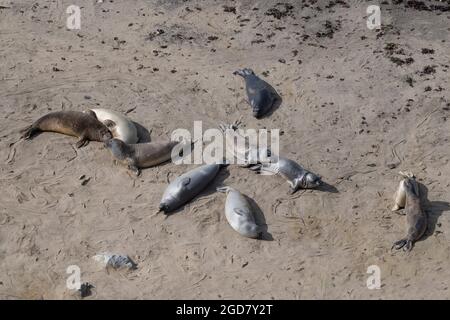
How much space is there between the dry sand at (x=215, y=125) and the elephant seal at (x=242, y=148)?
0.88 feet

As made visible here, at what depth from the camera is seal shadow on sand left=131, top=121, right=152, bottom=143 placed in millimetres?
10117

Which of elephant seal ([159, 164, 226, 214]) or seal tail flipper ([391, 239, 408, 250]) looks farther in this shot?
elephant seal ([159, 164, 226, 214])

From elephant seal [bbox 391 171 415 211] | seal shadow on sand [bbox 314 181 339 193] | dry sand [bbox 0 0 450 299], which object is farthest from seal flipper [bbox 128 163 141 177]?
elephant seal [bbox 391 171 415 211]

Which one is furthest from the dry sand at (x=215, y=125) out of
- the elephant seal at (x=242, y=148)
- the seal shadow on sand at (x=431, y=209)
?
the elephant seal at (x=242, y=148)

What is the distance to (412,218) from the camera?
8.61 metres

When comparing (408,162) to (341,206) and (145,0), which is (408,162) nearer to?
(341,206)

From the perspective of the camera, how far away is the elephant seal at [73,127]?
392 inches

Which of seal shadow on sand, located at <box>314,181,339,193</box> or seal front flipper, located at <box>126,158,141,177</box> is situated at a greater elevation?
seal front flipper, located at <box>126,158,141,177</box>

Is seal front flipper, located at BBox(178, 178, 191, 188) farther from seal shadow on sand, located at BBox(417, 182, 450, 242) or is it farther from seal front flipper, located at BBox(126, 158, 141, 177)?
seal shadow on sand, located at BBox(417, 182, 450, 242)

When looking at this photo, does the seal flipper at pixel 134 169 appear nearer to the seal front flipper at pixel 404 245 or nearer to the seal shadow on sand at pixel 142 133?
the seal shadow on sand at pixel 142 133

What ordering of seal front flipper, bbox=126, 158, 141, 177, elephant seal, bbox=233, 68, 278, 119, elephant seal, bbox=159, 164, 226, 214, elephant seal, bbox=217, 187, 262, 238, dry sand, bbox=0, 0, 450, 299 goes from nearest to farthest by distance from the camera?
dry sand, bbox=0, 0, 450, 299 → elephant seal, bbox=217, 187, 262, 238 → elephant seal, bbox=159, 164, 226, 214 → seal front flipper, bbox=126, 158, 141, 177 → elephant seal, bbox=233, 68, 278, 119

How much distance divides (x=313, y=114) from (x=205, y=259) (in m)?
3.45

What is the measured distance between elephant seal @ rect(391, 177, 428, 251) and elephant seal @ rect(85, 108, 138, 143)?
4105 millimetres
